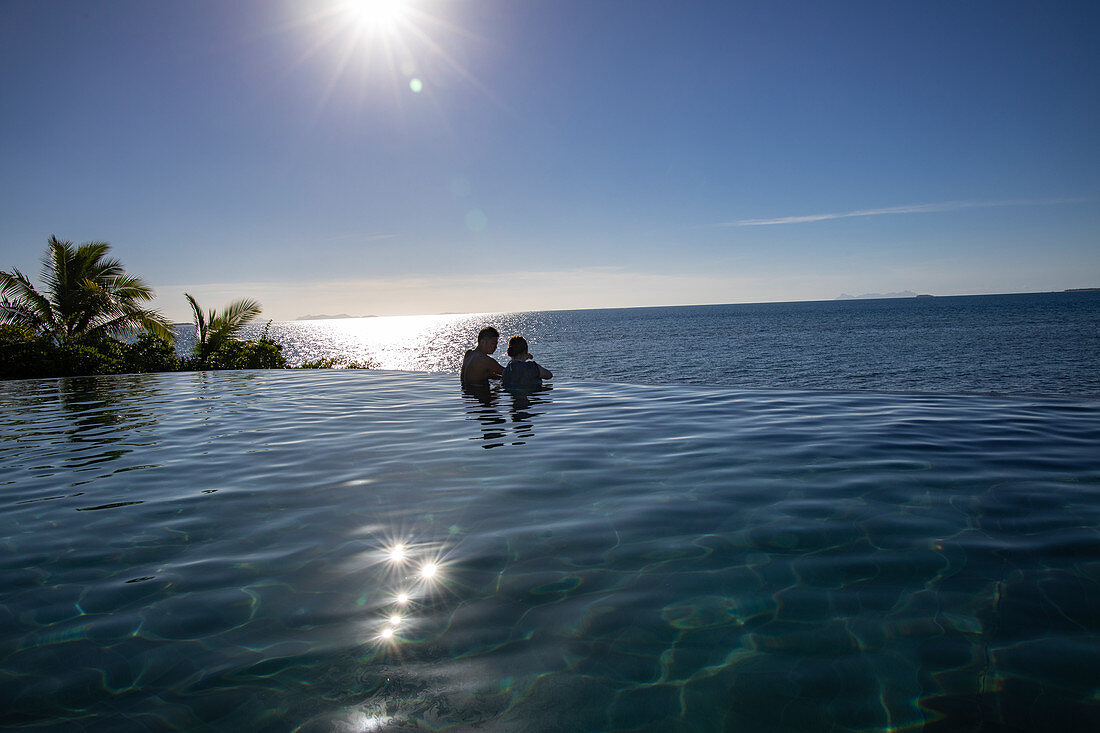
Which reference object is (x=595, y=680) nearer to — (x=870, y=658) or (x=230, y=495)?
(x=870, y=658)

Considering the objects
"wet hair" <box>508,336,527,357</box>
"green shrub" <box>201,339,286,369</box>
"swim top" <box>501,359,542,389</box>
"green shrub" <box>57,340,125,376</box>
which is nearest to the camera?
"wet hair" <box>508,336,527,357</box>

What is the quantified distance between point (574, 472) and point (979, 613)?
3.70 metres

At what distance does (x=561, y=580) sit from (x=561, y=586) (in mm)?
77

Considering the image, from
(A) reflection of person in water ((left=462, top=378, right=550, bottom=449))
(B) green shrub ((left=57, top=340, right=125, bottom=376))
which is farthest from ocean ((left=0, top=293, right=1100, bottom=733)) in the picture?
(B) green shrub ((left=57, top=340, right=125, bottom=376))

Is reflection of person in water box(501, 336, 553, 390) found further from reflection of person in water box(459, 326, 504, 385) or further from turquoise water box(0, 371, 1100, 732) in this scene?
turquoise water box(0, 371, 1100, 732)

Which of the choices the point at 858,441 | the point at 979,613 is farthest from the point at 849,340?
the point at 979,613

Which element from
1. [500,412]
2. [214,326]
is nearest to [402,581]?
[500,412]

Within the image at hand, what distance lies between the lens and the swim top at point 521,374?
12.4m

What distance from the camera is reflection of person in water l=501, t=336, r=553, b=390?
1207 centimetres

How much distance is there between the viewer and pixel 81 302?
2153 cm

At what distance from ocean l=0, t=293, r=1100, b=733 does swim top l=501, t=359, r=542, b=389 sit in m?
4.13

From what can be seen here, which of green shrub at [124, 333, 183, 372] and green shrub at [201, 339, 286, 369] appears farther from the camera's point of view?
green shrub at [201, 339, 286, 369]

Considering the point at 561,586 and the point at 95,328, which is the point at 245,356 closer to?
the point at 95,328

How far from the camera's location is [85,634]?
3.12 meters
